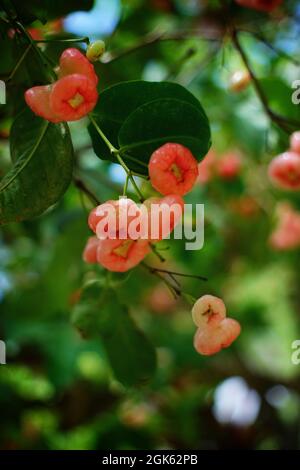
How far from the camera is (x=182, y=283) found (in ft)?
7.16

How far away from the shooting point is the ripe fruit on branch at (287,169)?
3.48 ft

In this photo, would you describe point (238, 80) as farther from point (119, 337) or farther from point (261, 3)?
point (119, 337)

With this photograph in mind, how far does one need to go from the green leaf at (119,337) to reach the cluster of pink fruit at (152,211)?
264 mm

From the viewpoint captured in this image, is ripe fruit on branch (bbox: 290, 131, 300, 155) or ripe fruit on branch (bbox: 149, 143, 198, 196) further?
ripe fruit on branch (bbox: 290, 131, 300, 155)

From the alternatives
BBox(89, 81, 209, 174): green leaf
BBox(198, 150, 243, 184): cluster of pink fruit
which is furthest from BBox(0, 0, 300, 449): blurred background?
BBox(89, 81, 209, 174): green leaf

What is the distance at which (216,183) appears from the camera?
6.34 feet

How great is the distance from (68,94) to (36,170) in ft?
0.36

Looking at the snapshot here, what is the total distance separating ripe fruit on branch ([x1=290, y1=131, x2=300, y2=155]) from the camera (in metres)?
1.03

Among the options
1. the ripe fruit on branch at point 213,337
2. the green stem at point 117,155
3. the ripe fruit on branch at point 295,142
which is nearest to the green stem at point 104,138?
the green stem at point 117,155

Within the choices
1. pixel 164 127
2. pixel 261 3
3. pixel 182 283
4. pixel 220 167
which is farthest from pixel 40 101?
pixel 182 283

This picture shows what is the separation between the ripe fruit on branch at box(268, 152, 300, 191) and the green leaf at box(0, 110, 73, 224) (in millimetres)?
440

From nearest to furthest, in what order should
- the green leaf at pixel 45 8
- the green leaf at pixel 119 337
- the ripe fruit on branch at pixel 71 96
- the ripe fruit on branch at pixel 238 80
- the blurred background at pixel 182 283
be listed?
the ripe fruit on branch at pixel 71 96, the green leaf at pixel 45 8, the green leaf at pixel 119 337, the ripe fruit on branch at pixel 238 80, the blurred background at pixel 182 283

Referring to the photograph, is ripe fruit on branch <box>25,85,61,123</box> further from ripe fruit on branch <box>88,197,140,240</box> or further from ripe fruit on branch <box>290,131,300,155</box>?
ripe fruit on branch <box>290,131,300,155</box>

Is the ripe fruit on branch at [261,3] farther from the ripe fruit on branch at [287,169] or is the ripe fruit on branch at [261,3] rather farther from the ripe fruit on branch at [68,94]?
the ripe fruit on branch at [68,94]
